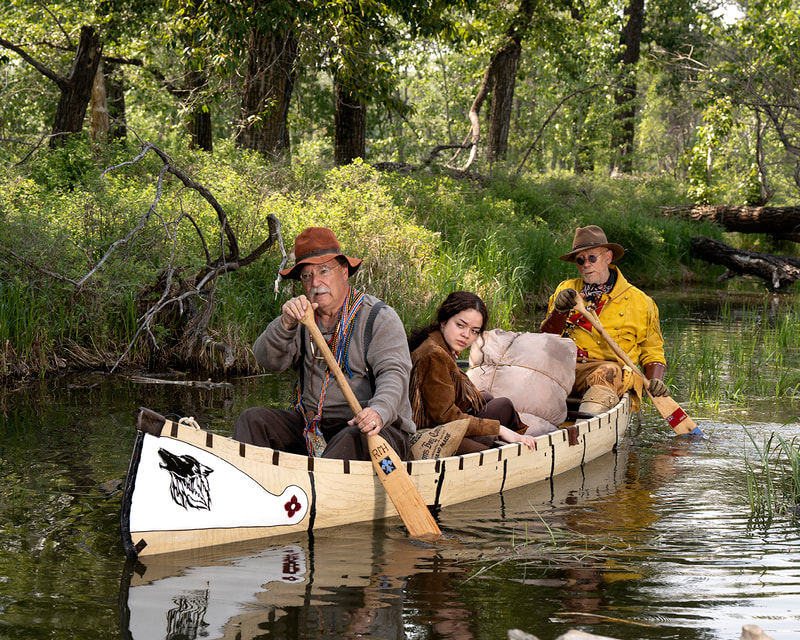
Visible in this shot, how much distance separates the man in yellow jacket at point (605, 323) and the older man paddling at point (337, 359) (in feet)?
8.44

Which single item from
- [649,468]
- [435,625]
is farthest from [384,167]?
[435,625]

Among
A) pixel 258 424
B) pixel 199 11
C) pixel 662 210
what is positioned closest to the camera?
pixel 258 424

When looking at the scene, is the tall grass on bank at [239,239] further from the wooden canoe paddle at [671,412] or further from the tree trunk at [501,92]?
the tree trunk at [501,92]

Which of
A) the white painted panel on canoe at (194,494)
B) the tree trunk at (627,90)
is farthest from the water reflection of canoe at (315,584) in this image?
the tree trunk at (627,90)

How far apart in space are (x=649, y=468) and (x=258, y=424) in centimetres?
309

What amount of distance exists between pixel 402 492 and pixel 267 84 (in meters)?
9.90

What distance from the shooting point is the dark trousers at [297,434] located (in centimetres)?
518

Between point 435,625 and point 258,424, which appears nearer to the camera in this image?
point 435,625

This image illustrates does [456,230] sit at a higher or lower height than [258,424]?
higher

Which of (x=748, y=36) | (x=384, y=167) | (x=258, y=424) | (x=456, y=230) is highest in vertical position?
(x=748, y=36)

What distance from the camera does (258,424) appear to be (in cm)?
530

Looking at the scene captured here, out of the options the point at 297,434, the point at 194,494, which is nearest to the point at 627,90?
the point at 297,434

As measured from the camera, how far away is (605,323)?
762 centimetres

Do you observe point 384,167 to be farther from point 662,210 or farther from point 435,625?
point 435,625
